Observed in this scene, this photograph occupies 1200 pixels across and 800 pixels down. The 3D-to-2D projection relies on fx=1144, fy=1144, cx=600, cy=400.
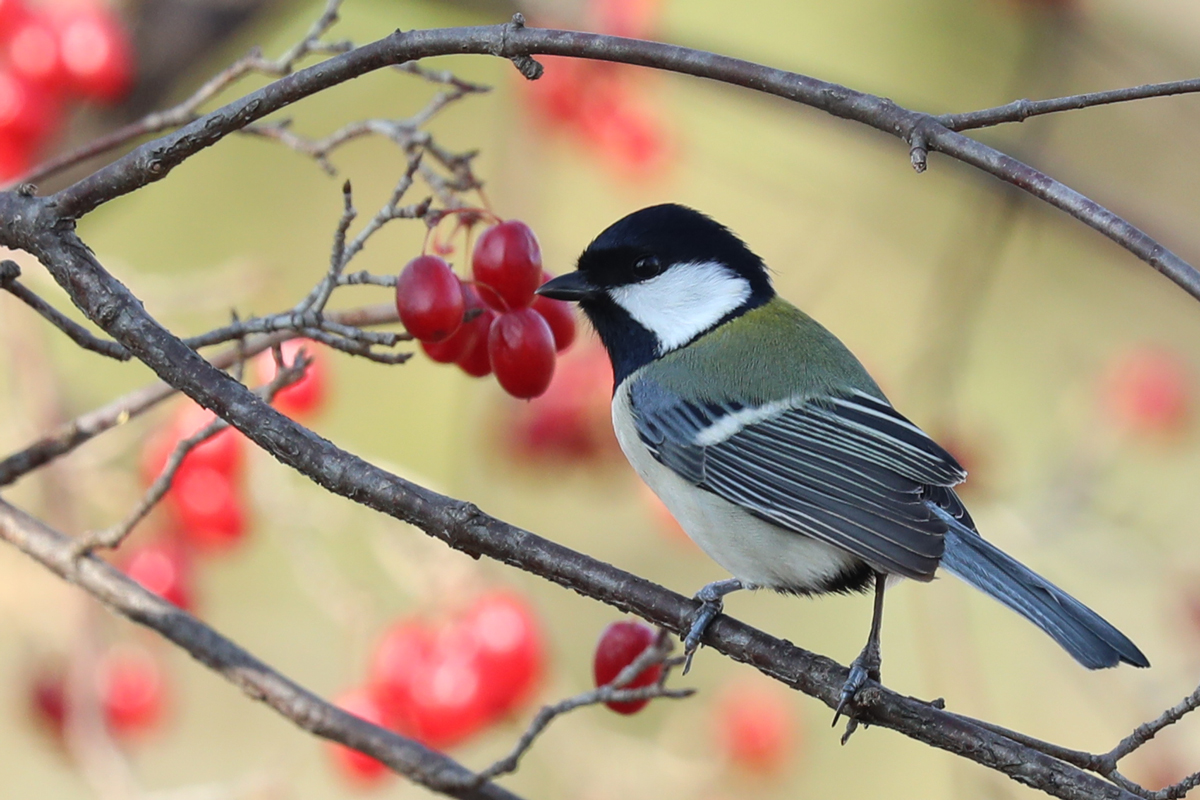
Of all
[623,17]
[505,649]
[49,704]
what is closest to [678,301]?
[505,649]

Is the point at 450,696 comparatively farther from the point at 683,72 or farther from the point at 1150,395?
the point at 1150,395

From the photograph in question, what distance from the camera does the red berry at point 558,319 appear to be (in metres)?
1.66

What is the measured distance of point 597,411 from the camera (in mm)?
2820

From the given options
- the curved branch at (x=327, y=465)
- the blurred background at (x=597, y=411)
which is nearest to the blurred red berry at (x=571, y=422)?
the blurred background at (x=597, y=411)

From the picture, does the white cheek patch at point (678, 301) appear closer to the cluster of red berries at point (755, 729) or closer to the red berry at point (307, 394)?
the red berry at point (307, 394)

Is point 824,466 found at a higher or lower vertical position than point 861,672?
higher

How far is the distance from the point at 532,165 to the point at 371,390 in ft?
6.03

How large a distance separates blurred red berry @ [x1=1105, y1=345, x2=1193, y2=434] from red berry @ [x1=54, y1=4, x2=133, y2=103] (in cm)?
Result: 284

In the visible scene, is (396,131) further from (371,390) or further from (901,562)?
(371,390)

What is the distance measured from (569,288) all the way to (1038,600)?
806 mm

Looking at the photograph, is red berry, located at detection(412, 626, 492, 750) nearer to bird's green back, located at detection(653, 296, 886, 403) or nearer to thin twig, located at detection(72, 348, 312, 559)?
bird's green back, located at detection(653, 296, 886, 403)

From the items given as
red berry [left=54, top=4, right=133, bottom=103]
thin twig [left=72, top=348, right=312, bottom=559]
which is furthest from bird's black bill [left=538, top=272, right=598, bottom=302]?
red berry [left=54, top=4, right=133, bottom=103]

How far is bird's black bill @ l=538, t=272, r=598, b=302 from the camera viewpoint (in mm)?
1722

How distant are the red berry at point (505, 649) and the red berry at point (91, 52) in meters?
1.29
